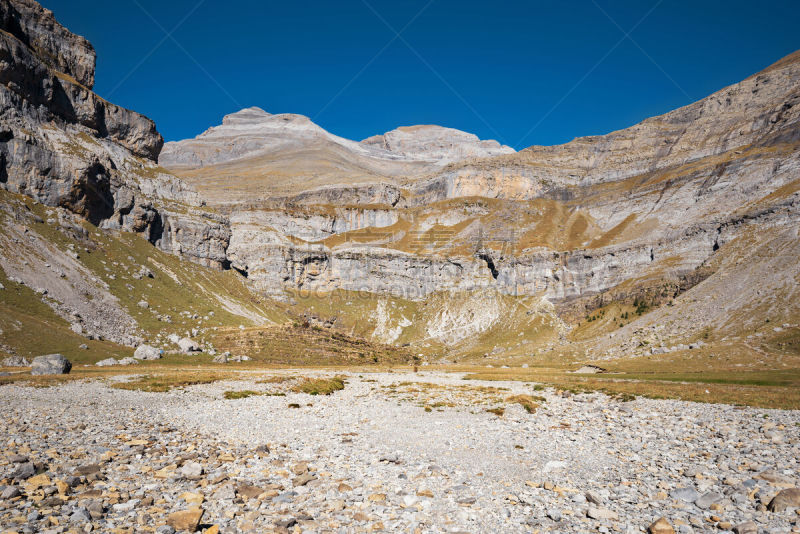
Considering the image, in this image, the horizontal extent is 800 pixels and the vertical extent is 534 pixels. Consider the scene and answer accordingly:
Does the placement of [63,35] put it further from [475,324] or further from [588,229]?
[588,229]

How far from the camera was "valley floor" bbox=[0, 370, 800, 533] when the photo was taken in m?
9.95

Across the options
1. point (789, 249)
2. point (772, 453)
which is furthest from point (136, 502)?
point (789, 249)

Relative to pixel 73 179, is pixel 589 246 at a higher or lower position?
higher

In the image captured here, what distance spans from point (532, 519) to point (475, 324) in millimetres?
139667

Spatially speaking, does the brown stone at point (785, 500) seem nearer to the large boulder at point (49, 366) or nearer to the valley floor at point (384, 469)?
the valley floor at point (384, 469)

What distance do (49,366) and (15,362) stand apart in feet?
46.7

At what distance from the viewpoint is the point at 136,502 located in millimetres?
10031

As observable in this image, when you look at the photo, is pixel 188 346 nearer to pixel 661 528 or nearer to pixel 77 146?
pixel 77 146

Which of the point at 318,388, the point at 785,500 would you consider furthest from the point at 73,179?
the point at 785,500

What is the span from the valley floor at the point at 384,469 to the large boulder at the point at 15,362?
3353 cm

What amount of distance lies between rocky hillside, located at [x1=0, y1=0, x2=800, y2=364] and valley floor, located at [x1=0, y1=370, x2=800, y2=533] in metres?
55.0

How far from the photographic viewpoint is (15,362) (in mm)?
50438

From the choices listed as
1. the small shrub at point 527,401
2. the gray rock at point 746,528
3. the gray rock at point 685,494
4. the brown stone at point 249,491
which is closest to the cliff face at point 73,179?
the small shrub at point 527,401

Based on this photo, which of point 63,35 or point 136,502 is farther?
point 63,35
